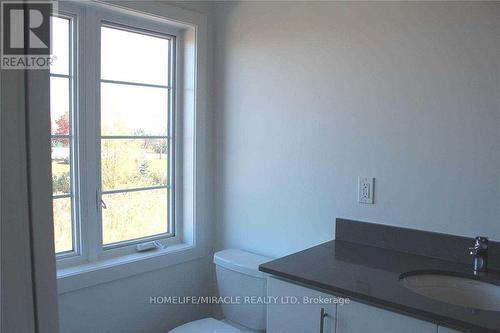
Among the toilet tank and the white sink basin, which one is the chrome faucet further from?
the toilet tank

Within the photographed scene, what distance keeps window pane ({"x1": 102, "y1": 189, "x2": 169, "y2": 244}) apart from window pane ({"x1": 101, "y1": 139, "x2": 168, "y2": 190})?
2.6 inches

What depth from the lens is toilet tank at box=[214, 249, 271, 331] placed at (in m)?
2.09

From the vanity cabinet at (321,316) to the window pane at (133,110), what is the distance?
1230 millimetres

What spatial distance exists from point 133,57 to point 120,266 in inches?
46.5

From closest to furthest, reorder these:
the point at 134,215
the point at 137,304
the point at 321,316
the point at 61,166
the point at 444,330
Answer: the point at 444,330 < the point at 321,316 < the point at 61,166 < the point at 137,304 < the point at 134,215

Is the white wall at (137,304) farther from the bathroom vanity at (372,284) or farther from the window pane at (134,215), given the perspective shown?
the bathroom vanity at (372,284)

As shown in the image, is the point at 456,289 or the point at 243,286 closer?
the point at 456,289

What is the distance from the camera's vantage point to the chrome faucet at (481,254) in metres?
1.55

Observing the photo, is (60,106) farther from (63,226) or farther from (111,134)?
(63,226)

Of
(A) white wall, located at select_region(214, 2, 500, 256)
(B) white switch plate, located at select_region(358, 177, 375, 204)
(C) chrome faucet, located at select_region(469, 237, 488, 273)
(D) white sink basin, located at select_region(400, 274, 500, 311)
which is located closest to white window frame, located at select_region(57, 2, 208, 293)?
(A) white wall, located at select_region(214, 2, 500, 256)

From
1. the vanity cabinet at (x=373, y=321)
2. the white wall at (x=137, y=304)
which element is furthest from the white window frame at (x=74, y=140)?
the vanity cabinet at (x=373, y=321)

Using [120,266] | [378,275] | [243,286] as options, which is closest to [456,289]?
[378,275]

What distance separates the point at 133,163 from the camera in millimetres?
2320

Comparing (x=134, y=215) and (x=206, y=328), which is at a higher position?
(x=134, y=215)
